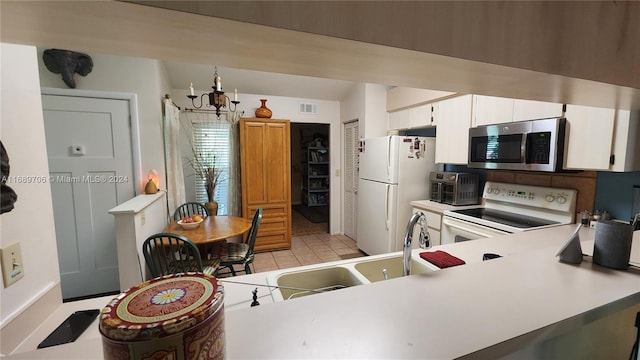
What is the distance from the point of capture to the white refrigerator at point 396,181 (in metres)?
3.08

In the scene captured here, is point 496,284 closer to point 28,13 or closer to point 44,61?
point 28,13

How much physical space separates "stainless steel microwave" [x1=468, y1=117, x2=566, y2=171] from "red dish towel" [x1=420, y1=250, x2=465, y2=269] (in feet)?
4.11

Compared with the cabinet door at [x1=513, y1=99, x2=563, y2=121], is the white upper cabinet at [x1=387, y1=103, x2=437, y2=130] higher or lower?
higher

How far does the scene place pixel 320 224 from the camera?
551 cm

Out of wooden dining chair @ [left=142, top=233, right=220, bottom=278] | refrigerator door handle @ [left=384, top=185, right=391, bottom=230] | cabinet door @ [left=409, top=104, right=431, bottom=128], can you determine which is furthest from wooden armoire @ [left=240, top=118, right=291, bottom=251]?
cabinet door @ [left=409, top=104, right=431, bottom=128]

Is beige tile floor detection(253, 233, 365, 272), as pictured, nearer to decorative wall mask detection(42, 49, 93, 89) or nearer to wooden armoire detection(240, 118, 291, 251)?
wooden armoire detection(240, 118, 291, 251)

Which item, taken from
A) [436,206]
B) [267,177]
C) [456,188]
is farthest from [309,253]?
[456,188]

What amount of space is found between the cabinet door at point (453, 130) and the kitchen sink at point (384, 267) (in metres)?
1.63

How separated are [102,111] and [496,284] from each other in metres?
3.45

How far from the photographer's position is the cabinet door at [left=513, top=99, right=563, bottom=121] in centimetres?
192

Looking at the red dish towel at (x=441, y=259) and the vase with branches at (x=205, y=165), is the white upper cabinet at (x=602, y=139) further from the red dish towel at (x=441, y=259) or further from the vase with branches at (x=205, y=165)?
the vase with branches at (x=205, y=165)

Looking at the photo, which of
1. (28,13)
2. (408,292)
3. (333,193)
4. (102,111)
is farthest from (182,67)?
(408,292)

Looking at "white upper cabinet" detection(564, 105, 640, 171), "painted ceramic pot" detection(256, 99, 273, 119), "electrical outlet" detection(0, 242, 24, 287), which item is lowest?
"electrical outlet" detection(0, 242, 24, 287)

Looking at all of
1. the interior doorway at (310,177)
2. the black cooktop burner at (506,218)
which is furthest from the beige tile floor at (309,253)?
the black cooktop burner at (506,218)
